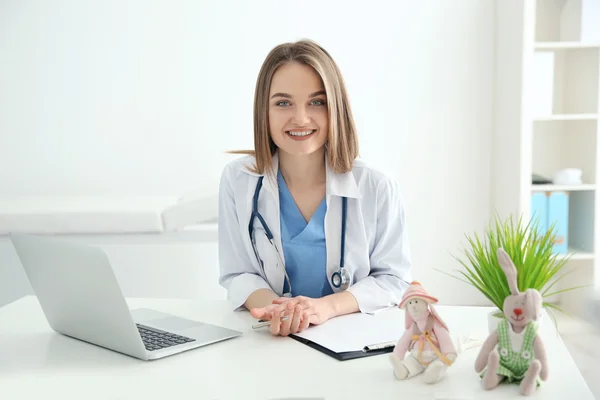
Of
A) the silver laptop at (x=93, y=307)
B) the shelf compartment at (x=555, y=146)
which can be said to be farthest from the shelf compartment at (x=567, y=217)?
the silver laptop at (x=93, y=307)

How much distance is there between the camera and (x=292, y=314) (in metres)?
1.40

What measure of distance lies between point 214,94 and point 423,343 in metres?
2.92

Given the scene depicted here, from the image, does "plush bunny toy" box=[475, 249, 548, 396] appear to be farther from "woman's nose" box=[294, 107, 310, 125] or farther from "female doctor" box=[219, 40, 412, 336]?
"woman's nose" box=[294, 107, 310, 125]

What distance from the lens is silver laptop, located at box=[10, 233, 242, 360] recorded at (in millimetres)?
1235

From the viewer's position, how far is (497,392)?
1078mm

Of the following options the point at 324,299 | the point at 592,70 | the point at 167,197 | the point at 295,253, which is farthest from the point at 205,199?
the point at 592,70

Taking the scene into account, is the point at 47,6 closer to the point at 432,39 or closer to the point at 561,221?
the point at 432,39

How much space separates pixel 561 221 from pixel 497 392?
2.61m

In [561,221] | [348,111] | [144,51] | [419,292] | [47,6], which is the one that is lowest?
[561,221]

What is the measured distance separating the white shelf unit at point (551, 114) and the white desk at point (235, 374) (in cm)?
220

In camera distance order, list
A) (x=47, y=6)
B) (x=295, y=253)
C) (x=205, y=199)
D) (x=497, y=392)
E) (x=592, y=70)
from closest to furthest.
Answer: (x=497, y=392)
(x=295, y=253)
(x=205, y=199)
(x=592, y=70)
(x=47, y=6)

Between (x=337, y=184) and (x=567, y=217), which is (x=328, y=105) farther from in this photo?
(x=567, y=217)

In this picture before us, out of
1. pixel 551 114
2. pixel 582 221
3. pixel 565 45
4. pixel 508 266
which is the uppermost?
pixel 565 45

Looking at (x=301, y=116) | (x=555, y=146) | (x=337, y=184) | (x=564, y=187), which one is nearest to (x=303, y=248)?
(x=337, y=184)
